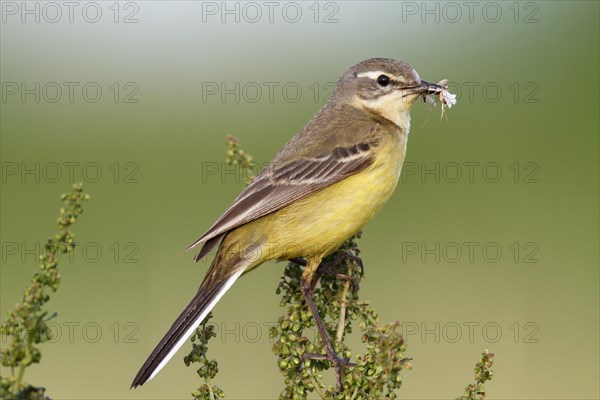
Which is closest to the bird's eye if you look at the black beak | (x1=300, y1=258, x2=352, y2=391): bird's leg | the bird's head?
the bird's head

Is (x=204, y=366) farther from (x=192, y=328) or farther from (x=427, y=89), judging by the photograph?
(x=427, y=89)

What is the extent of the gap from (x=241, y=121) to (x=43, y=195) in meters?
3.67

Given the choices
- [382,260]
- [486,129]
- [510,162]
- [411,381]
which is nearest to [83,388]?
[411,381]

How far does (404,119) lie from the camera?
22.3 ft

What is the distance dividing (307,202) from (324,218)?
0.75 ft

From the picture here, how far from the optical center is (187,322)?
5.42m

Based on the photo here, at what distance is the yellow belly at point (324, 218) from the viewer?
5.98m

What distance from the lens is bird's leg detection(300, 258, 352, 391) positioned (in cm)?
476

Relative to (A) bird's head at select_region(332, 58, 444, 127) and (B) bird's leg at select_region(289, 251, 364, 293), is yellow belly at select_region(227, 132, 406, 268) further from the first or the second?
(A) bird's head at select_region(332, 58, 444, 127)

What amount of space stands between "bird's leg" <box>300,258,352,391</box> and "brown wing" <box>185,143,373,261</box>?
1.60ft

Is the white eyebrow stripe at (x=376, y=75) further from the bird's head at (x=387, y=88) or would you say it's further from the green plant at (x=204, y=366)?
the green plant at (x=204, y=366)

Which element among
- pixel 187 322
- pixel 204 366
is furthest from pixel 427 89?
pixel 204 366

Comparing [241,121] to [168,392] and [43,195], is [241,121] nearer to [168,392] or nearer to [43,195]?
[43,195]

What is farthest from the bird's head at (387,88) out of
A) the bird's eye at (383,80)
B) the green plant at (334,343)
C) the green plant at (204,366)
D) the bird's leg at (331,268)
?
the green plant at (204,366)
